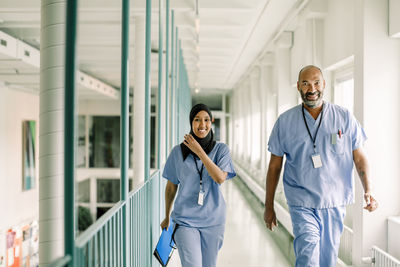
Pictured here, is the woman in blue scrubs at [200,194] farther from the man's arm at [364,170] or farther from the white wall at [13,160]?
the white wall at [13,160]

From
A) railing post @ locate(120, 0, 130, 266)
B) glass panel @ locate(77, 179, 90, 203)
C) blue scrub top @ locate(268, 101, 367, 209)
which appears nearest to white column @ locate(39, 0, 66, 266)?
railing post @ locate(120, 0, 130, 266)

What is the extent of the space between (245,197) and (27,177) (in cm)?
687

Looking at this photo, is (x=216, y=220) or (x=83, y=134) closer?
(x=216, y=220)

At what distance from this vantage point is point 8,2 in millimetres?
5133

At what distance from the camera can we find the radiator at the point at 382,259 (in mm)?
2786

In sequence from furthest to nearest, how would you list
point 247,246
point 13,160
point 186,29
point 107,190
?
point 107,190 → point 13,160 → point 186,29 → point 247,246

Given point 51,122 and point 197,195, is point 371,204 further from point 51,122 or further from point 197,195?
point 51,122

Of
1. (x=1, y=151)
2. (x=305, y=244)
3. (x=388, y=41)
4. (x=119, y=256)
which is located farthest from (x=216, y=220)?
(x=1, y=151)

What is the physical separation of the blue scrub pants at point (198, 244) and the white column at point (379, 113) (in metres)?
1.49

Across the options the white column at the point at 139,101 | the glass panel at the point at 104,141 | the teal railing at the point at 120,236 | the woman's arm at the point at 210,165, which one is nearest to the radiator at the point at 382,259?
the woman's arm at the point at 210,165

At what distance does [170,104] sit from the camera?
631 cm

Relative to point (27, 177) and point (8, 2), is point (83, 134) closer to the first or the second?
point (27, 177)

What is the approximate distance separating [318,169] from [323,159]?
0.07 meters

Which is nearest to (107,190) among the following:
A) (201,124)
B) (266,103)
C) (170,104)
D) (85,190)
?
(85,190)
